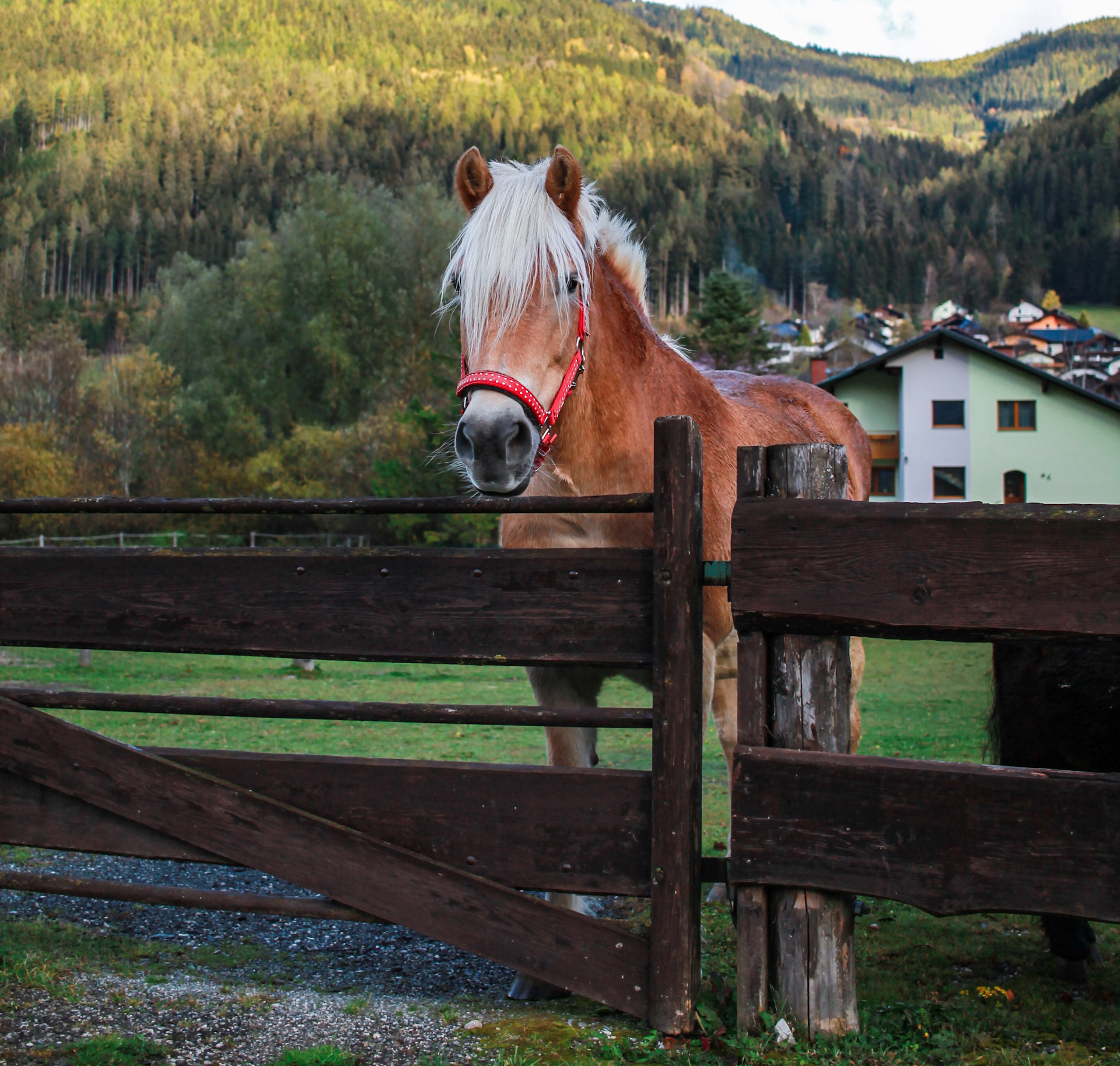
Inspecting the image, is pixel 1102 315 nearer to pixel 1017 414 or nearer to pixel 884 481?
pixel 1017 414

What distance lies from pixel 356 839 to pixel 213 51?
227 meters

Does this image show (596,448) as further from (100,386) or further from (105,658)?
(100,386)

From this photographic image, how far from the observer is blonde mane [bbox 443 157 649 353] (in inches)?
136

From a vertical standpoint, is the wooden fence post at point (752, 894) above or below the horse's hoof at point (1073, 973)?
above

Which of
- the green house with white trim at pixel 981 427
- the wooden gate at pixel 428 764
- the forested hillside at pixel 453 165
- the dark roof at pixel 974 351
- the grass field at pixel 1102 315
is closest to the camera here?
the wooden gate at pixel 428 764

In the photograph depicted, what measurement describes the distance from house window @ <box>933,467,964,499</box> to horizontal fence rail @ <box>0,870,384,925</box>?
44.2m

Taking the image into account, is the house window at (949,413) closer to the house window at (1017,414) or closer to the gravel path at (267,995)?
the house window at (1017,414)

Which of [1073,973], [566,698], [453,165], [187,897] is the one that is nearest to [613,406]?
[566,698]

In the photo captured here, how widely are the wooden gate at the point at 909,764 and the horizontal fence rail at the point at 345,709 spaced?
18.8 inches

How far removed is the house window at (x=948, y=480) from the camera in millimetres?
44031

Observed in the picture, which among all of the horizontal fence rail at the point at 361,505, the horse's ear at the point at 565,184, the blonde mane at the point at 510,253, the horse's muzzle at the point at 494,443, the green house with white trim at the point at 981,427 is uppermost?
the green house with white trim at the point at 981,427

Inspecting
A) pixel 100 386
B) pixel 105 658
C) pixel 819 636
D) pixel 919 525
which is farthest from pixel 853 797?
pixel 100 386

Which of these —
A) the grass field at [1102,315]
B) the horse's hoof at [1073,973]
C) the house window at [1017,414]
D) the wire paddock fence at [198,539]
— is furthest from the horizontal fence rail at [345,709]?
the grass field at [1102,315]

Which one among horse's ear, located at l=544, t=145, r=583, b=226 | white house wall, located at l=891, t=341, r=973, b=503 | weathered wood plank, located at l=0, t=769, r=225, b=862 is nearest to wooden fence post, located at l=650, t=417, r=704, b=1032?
horse's ear, located at l=544, t=145, r=583, b=226
